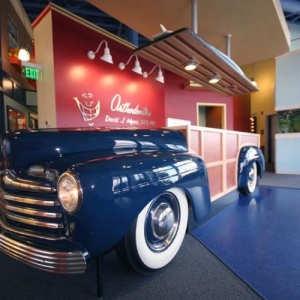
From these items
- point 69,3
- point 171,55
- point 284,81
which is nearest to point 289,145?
point 284,81

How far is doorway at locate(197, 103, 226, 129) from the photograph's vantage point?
743 centimetres

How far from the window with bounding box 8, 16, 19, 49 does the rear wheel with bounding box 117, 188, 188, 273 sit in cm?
729

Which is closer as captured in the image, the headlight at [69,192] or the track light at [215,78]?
the headlight at [69,192]

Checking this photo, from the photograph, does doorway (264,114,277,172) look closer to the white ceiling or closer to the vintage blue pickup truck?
the white ceiling

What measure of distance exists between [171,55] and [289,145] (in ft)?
17.4

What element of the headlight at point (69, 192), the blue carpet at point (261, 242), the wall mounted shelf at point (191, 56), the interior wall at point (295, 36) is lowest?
the blue carpet at point (261, 242)

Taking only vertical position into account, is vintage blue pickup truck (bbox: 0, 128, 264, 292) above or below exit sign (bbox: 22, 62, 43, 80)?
below

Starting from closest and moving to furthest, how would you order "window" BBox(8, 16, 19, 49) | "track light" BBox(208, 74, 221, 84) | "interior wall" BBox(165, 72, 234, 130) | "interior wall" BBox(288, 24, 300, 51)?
1. "track light" BBox(208, 74, 221, 84)
2. "interior wall" BBox(165, 72, 234, 130)
3. "window" BBox(8, 16, 19, 49)
4. "interior wall" BBox(288, 24, 300, 51)

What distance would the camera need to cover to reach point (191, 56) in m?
3.39

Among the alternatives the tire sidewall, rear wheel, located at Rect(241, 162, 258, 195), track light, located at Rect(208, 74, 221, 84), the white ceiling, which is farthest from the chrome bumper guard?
track light, located at Rect(208, 74, 221, 84)

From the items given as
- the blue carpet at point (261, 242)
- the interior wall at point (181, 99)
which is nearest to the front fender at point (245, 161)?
the blue carpet at point (261, 242)

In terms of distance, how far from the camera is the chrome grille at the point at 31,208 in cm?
115

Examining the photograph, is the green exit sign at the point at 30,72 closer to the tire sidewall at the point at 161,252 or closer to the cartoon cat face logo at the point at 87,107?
the cartoon cat face logo at the point at 87,107

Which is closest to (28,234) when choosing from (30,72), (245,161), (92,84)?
(245,161)
